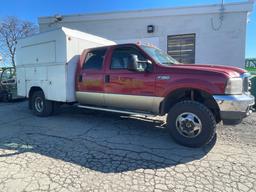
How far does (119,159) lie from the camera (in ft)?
12.9

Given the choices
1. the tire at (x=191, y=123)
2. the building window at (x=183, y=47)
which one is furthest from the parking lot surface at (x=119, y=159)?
the building window at (x=183, y=47)

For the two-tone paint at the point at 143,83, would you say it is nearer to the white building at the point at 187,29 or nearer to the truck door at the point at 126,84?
the truck door at the point at 126,84

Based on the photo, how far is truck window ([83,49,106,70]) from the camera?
5.95 m

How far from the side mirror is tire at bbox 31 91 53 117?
133 inches

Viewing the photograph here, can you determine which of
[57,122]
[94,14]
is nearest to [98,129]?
[57,122]

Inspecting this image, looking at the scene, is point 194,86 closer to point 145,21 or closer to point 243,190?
point 243,190

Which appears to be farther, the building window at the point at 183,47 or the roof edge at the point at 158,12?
the building window at the point at 183,47

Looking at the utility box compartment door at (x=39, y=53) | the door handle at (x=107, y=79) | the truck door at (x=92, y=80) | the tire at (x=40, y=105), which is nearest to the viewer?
the door handle at (x=107, y=79)

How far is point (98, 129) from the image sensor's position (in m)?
5.70

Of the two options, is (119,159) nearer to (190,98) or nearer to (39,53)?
(190,98)

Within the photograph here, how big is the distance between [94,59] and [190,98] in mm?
2817

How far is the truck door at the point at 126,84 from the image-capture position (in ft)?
16.6

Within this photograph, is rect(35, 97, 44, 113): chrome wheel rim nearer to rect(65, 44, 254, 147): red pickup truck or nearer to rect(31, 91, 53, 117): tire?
rect(31, 91, 53, 117): tire

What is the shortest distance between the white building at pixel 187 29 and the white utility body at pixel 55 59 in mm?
5177
